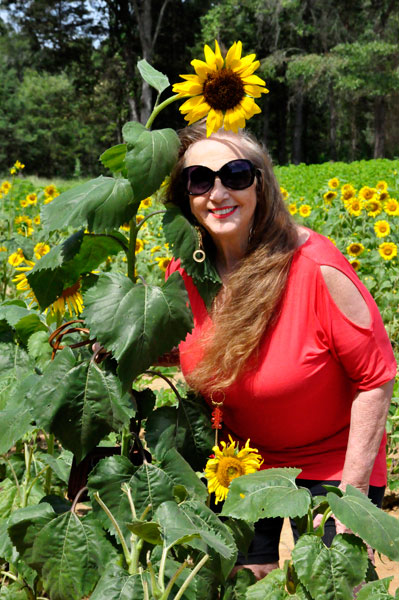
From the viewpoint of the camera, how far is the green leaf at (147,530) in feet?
3.63

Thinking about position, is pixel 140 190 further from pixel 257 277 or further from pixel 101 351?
pixel 257 277

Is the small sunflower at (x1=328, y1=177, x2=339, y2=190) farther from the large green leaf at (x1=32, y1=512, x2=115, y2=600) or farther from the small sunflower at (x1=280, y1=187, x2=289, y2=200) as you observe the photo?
the large green leaf at (x1=32, y1=512, x2=115, y2=600)

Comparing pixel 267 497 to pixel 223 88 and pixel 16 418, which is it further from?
pixel 223 88

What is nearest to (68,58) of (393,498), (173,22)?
(173,22)

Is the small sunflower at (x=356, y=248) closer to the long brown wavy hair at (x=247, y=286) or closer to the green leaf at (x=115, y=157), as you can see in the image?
the long brown wavy hair at (x=247, y=286)

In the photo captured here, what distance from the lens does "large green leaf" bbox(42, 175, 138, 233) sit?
1.39 m

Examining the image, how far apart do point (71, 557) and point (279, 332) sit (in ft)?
2.60

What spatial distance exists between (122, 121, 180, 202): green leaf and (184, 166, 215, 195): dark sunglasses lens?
18.5 inches

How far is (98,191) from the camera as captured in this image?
1.43 m

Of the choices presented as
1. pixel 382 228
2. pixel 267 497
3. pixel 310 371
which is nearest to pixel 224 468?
pixel 267 497

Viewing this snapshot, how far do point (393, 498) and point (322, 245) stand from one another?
1.83 metres

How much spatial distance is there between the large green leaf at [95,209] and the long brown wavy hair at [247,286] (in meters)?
0.54

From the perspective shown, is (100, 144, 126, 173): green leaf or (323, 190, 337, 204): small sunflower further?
(323, 190, 337, 204): small sunflower

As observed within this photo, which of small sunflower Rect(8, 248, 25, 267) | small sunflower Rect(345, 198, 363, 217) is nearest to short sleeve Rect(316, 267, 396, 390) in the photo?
small sunflower Rect(8, 248, 25, 267)
